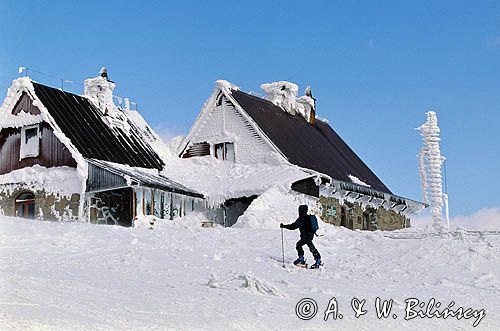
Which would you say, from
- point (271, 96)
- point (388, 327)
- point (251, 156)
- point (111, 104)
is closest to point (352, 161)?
point (271, 96)

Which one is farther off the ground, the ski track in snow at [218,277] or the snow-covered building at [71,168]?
the snow-covered building at [71,168]

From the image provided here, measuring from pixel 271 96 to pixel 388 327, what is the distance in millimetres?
27903

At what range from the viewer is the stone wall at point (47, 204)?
87.1 feet

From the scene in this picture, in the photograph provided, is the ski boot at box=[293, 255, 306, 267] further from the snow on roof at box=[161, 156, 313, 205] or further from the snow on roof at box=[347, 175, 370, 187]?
the snow on roof at box=[347, 175, 370, 187]

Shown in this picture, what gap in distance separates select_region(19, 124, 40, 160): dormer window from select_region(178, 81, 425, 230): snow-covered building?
7029 millimetres

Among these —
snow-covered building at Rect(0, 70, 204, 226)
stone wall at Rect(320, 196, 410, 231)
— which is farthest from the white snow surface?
snow-covered building at Rect(0, 70, 204, 226)

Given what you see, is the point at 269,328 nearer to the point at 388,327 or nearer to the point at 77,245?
the point at 388,327

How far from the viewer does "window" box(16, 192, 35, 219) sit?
91.1ft

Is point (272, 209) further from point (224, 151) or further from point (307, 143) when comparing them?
point (307, 143)

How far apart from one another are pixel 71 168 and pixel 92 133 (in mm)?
2699

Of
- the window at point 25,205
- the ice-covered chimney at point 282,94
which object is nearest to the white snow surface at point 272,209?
the window at point 25,205

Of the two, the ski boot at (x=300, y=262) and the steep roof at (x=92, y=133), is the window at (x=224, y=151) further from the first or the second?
the ski boot at (x=300, y=262)

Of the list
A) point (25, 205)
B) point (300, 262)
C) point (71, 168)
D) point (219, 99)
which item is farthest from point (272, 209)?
point (300, 262)

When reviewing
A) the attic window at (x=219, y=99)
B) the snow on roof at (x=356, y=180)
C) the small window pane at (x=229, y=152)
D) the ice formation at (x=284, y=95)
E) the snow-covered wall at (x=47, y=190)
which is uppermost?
the ice formation at (x=284, y=95)
